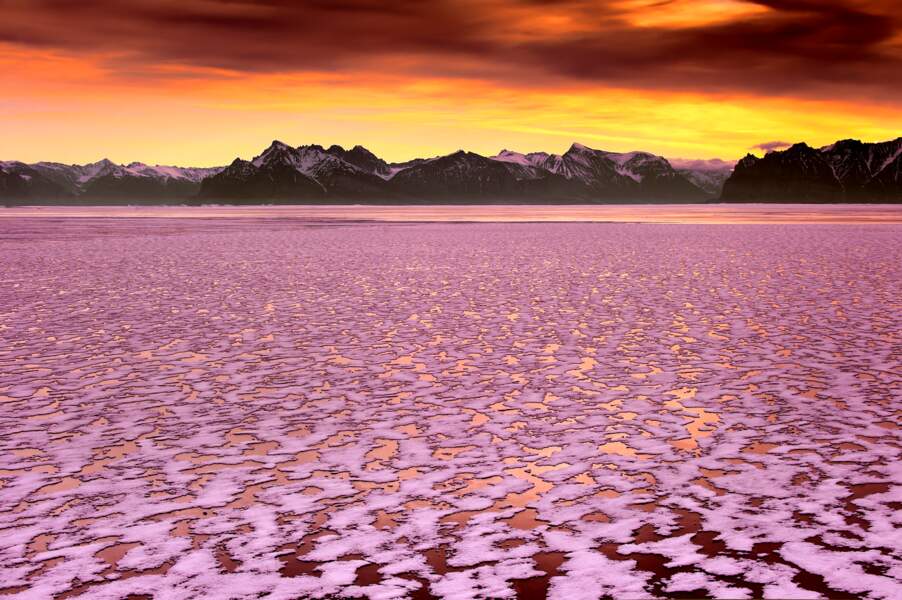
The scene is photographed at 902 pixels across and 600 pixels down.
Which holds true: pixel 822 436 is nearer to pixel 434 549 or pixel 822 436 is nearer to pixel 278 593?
pixel 434 549

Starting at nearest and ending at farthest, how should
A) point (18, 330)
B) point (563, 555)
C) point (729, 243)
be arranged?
1. point (563, 555)
2. point (18, 330)
3. point (729, 243)

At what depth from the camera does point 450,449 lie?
30.0ft

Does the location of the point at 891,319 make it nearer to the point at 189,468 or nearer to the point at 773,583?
the point at 773,583

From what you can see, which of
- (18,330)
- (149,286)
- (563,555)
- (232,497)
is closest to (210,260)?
(149,286)

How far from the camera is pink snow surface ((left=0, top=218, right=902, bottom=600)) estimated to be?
6184mm

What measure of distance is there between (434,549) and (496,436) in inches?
126

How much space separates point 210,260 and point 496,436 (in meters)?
27.3

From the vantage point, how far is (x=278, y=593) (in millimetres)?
5770

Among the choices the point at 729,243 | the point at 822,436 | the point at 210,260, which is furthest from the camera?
the point at 729,243

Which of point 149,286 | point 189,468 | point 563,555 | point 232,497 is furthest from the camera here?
point 149,286

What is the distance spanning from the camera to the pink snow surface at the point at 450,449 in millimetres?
6184

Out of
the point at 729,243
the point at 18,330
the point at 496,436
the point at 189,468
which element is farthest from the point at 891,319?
the point at 729,243

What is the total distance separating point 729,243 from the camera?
47.2 m

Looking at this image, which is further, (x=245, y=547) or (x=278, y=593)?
(x=245, y=547)
